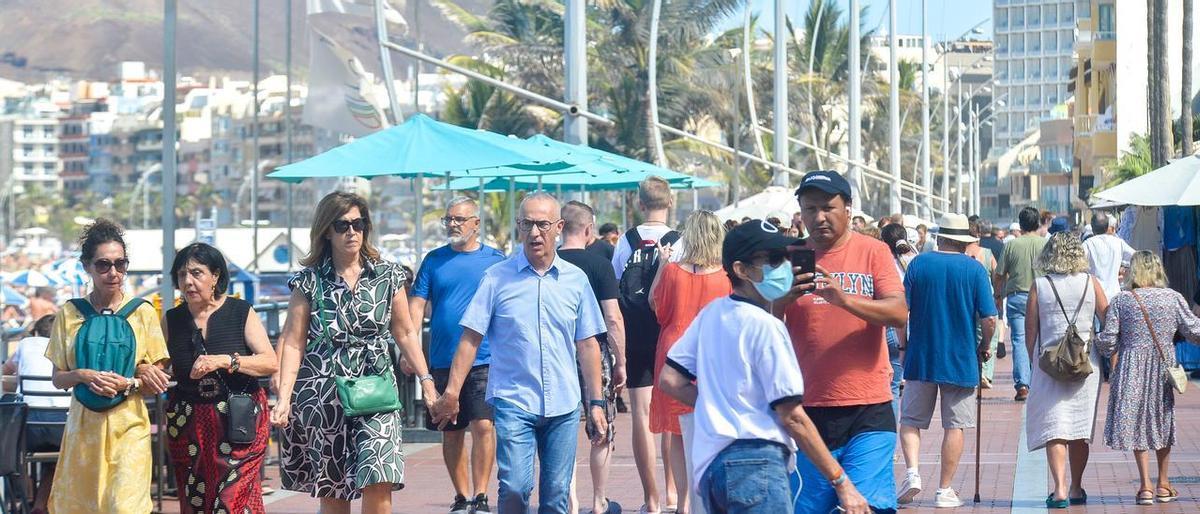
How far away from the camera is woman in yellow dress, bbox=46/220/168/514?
740 cm

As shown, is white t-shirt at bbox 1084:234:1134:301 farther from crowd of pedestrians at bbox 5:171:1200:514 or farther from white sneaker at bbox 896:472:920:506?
white sneaker at bbox 896:472:920:506

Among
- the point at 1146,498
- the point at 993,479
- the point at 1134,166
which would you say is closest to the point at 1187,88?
the point at 1134,166

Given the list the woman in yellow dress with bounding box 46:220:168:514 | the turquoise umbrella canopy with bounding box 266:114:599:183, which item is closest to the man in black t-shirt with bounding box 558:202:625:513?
the woman in yellow dress with bounding box 46:220:168:514

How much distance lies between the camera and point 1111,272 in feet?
52.8

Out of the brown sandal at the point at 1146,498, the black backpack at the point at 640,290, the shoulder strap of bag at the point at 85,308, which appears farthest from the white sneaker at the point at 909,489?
the shoulder strap of bag at the point at 85,308

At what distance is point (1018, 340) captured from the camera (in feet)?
55.5

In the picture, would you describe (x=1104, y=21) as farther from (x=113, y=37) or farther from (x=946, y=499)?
(x=113, y=37)

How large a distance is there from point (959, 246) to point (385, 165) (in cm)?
426

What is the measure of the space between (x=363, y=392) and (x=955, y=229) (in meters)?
4.09

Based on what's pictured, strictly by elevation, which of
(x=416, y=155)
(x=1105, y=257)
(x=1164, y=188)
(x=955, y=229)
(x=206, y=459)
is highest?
(x=416, y=155)

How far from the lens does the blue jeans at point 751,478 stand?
5113 mm

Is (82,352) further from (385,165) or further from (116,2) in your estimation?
(116,2)

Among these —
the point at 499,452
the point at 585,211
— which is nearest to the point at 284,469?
the point at 499,452

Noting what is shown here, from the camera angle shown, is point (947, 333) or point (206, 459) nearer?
point (206, 459)
